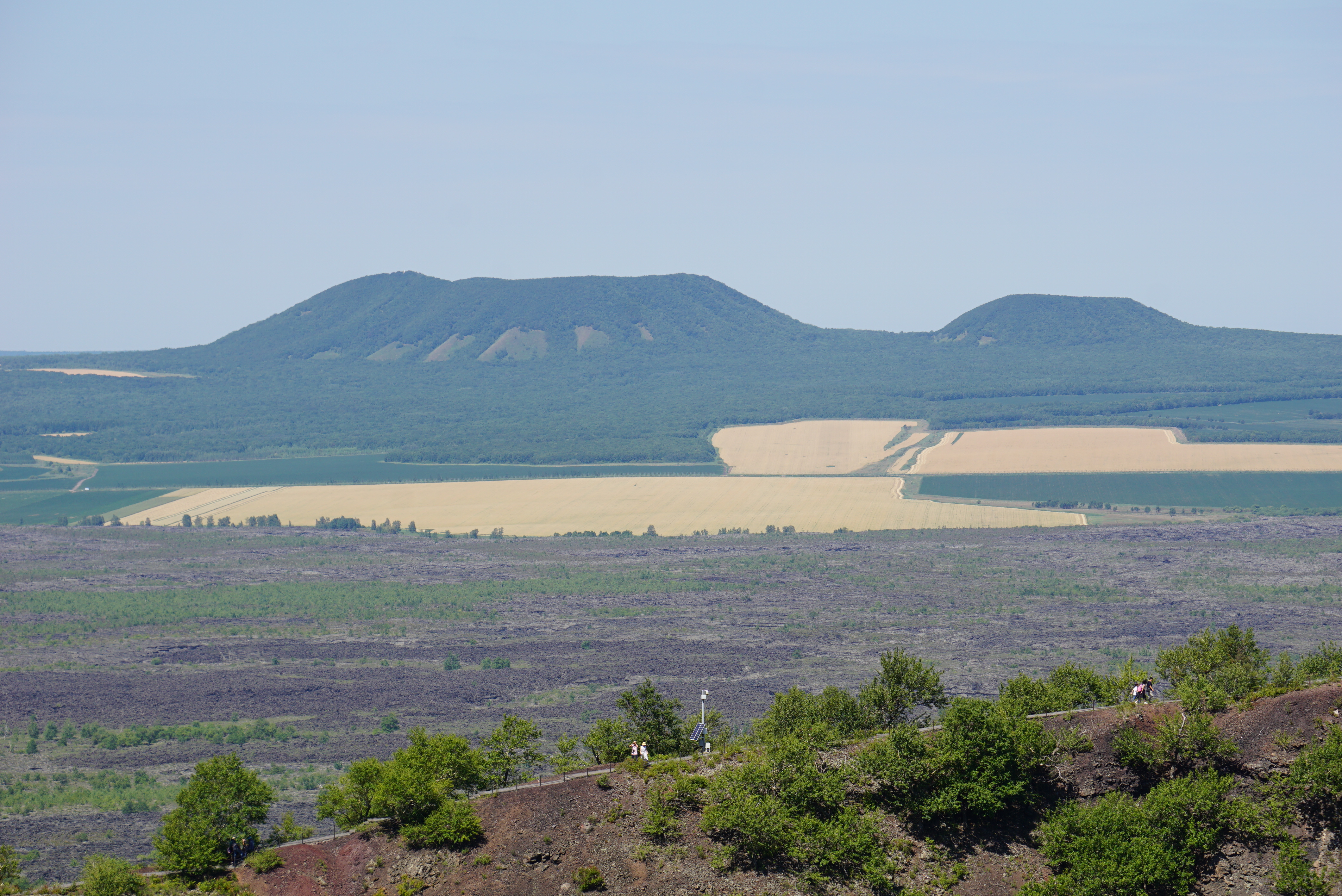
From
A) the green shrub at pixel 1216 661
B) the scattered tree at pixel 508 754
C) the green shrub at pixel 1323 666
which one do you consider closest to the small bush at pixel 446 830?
the scattered tree at pixel 508 754

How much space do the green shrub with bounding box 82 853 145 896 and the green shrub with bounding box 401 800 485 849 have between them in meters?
9.87

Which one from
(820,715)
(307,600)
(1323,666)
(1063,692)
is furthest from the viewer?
(307,600)

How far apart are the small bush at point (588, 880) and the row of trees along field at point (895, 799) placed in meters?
2.79

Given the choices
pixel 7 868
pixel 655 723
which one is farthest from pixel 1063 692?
pixel 7 868

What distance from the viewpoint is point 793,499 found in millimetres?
184250

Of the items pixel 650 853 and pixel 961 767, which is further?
pixel 961 767

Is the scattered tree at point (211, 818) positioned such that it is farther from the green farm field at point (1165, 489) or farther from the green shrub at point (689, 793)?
the green farm field at point (1165, 489)

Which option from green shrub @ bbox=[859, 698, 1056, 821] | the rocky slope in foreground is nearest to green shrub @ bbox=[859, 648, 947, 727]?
green shrub @ bbox=[859, 698, 1056, 821]

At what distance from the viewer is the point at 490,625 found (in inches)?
4628

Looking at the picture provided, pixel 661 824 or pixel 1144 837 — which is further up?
pixel 1144 837

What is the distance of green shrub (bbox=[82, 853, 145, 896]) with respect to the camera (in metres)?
45.5

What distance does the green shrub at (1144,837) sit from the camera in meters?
45.1

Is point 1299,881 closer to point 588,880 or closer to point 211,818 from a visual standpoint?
point 588,880

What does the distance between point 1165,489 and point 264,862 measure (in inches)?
6404
